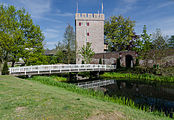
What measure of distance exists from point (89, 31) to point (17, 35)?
1953 cm

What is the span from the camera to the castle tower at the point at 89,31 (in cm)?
3196

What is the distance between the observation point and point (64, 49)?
3055 centimetres

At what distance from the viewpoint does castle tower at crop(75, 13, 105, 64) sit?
32.0 m

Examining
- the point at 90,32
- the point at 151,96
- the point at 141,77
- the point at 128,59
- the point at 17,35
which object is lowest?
the point at 151,96

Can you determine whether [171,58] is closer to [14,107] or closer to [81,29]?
[81,29]

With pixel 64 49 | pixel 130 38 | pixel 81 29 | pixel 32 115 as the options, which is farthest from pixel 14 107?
pixel 130 38

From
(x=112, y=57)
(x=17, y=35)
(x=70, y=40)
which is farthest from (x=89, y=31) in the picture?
(x=17, y=35)

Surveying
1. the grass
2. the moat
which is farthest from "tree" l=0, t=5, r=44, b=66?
the grass

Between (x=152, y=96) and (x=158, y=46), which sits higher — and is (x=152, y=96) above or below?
below

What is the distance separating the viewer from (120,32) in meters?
38.1

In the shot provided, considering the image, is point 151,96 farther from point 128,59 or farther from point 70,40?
point 70,40

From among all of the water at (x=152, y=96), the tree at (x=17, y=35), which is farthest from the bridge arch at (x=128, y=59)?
the tree at (x=17, y=35)

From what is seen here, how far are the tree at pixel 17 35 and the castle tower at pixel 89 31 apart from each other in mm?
13903

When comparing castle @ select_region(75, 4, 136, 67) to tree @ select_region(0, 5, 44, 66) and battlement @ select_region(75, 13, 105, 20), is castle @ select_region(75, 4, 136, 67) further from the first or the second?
tree @ select_region(0, 5, 44, 66)
